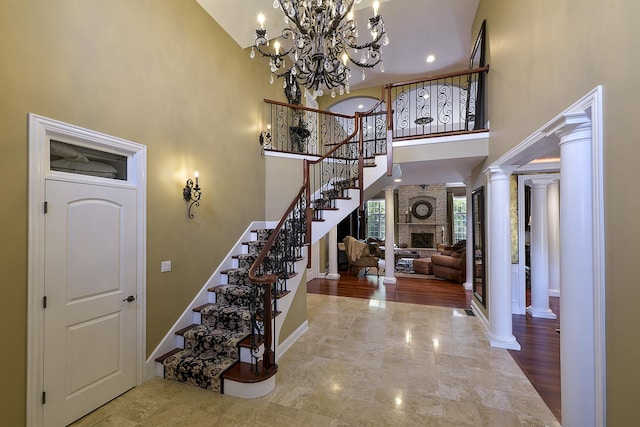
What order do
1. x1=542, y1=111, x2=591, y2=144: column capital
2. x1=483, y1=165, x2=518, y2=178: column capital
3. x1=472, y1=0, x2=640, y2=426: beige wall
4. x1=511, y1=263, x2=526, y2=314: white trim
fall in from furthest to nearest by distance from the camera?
x1=511, y1=263, x2=526, y2=314: white trim < x1=483, y1=165, x2=518, y2=178: column capital < x1=542, y1=111, x2=591, y2=144: column capital < x1=472, y1=0, x2=640, y2=426: beige wall

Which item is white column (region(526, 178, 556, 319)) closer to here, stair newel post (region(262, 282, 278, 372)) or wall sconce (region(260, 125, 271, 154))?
stair newel post (region(262, 282, 278, 372))

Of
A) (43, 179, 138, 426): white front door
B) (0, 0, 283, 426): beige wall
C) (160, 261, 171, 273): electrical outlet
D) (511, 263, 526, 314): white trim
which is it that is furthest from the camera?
(511, 263, 526, 314): white trim

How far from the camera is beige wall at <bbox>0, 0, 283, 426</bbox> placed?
6.31 ft

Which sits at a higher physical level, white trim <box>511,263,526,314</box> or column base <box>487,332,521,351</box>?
white trim <box>511,263,526,314</box>

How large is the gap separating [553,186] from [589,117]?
4802 mm

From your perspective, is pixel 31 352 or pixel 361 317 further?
pixel 361 317

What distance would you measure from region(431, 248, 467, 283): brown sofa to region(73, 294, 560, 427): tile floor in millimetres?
3574

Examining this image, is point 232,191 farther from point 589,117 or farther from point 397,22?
point 397,22

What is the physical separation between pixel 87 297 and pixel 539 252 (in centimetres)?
678

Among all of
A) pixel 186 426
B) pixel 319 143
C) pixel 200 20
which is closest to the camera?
pixel 186 426

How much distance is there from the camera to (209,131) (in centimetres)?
387

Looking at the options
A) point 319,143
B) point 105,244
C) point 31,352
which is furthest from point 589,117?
point 319,143

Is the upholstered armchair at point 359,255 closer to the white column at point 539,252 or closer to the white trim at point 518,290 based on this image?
the white trim at point 518,290

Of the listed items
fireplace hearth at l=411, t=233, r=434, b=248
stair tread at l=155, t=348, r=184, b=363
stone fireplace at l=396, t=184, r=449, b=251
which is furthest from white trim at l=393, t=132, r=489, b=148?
fireplace hearth at l=411, t=233, r=434, b=248
